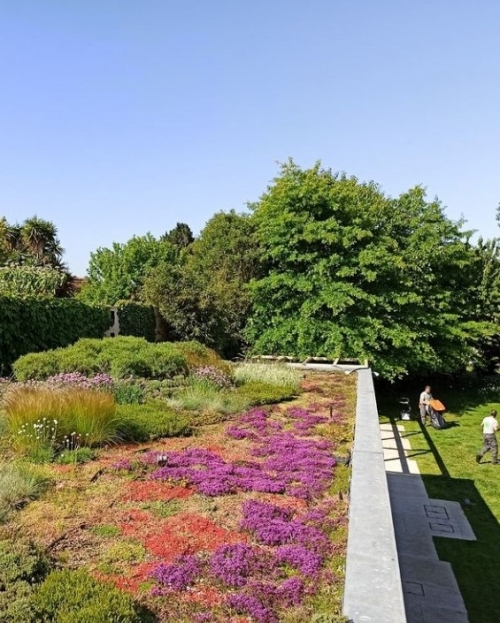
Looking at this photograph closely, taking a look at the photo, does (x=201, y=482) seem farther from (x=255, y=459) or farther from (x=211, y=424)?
(x=211, y=424)

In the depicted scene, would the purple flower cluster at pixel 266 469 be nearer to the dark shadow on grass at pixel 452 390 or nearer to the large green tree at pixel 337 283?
the large green tree at pixel 337 283

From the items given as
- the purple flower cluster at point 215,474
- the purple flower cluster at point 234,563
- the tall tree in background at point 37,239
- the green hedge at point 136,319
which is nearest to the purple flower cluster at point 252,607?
the purple flower cluster at point 234,563

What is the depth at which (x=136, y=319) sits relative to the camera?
19.2m

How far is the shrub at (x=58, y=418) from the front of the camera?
18.2 ft

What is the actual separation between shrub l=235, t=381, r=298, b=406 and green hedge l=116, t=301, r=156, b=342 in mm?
9229

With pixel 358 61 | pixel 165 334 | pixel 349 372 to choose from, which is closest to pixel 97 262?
pixel 165 334

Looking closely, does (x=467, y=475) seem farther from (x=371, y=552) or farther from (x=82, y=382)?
(x=371, y=552)

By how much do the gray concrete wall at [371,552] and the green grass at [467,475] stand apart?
4.35 meters

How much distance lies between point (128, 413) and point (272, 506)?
3.56m

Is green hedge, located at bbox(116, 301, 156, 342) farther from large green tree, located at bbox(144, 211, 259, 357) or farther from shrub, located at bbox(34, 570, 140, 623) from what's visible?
shrub, located at bbox(34, 570, 140, 623)

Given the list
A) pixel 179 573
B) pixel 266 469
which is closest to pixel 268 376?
pixel 266 469

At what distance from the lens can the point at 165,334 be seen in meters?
20.9

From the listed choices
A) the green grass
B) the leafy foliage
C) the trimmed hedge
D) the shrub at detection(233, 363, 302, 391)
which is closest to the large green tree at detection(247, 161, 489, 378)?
the green grass

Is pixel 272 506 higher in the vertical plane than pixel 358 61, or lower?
lower
